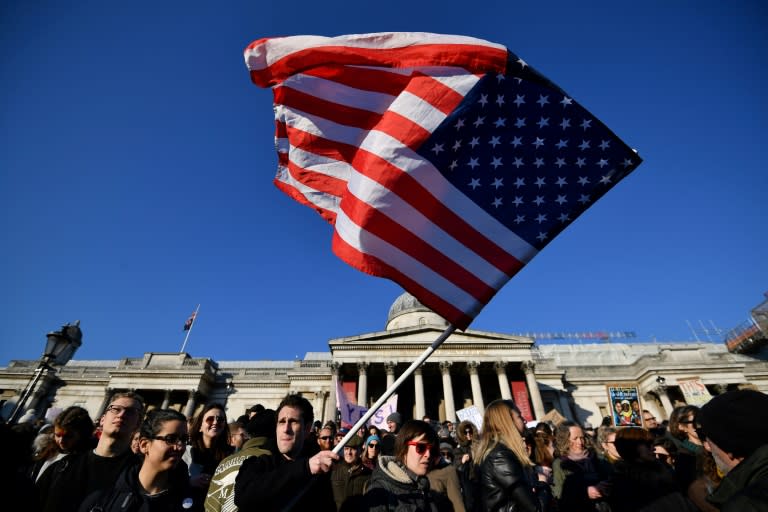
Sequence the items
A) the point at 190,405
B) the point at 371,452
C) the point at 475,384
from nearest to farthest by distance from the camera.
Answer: the point at 371,452, the point at 475,384, the point at 190,405

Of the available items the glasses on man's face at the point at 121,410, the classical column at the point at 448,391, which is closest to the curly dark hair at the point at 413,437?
the glasses on man's face at the point at 121,410

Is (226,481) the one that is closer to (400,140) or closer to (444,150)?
(400,140)

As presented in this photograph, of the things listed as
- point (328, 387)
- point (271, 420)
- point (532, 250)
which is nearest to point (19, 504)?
point (271, 420)

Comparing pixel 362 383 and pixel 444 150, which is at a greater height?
pixel 362 383

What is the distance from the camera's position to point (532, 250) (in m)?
3.73

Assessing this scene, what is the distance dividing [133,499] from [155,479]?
197mm

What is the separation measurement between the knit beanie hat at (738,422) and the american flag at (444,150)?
1829mm

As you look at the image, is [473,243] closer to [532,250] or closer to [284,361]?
[532,250]

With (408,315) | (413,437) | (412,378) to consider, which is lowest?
(413,437)

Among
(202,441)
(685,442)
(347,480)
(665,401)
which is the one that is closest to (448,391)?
(665,401)

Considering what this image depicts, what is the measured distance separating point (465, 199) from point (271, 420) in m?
3.08

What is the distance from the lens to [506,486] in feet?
11.5

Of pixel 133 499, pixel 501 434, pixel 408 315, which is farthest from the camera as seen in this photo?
pixel 408 315

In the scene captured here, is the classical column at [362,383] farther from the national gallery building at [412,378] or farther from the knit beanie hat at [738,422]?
the knit beanie hat at [738,422]
